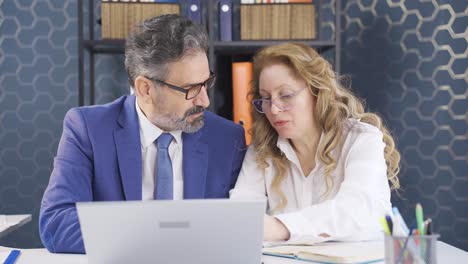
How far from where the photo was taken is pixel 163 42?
80.7 inches

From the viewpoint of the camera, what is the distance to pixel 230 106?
10.5ft

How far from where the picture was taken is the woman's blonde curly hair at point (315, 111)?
207 cm

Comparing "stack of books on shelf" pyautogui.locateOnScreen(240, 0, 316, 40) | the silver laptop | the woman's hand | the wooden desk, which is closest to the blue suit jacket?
the wooden desk

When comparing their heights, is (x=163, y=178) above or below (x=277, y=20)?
below

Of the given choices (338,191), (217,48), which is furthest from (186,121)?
(217,48)

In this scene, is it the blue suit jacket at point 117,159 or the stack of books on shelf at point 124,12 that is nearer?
the blue suit jacket at point 117,159

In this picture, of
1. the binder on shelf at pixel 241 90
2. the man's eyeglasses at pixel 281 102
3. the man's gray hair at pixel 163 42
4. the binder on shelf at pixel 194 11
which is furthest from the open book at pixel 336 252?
the binder on shelf at pixel 194 11

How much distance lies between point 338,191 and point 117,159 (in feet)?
2.37

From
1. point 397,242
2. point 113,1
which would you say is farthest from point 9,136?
point 397,242

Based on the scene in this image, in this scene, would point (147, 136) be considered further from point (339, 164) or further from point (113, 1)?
point (113, 1)

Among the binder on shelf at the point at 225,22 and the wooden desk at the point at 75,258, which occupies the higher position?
the binder on shelf at the point at 225,22

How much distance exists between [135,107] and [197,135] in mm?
236

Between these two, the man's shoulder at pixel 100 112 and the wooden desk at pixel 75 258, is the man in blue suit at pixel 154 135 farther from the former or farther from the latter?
the wooden desk at pixel 75 258

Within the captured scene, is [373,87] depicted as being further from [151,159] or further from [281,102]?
[151,159]
